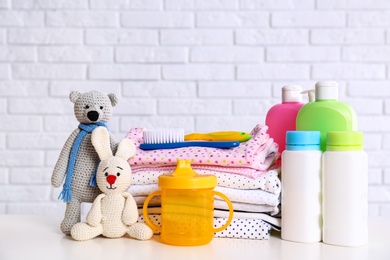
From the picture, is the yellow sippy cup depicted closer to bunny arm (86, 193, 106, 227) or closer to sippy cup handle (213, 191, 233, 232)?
sippy cup handle (213, 191, 233, 232)

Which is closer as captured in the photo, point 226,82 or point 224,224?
point 224,224

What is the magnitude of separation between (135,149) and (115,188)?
88 millimetres

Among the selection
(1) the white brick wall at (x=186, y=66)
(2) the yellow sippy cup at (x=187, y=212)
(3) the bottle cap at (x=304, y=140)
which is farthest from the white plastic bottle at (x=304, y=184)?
(1) the white brick wall at (x=186, y=66)

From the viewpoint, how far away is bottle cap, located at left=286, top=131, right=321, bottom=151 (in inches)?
33.8

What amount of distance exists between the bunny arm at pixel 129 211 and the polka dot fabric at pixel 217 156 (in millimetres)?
75

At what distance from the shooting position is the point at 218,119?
1.88m

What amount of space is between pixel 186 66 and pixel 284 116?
2.81 feet

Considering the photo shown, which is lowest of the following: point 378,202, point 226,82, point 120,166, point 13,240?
point 378,202

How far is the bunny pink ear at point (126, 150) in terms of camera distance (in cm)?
92

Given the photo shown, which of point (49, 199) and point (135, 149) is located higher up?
point (135, 149)

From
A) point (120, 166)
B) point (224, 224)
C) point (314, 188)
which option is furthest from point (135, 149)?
point (314, 188)

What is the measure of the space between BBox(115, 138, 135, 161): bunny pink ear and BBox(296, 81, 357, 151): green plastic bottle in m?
0.30

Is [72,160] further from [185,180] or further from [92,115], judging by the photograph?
[185,180]

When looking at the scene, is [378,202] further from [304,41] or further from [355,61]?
[304,41]
